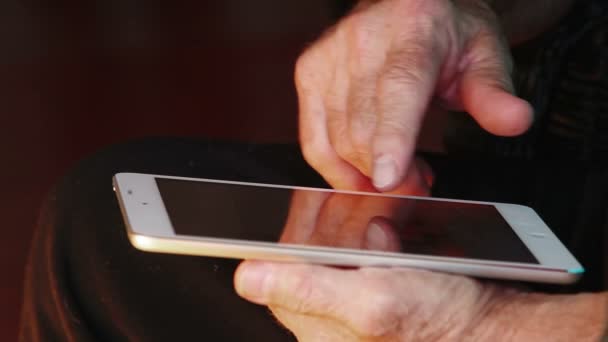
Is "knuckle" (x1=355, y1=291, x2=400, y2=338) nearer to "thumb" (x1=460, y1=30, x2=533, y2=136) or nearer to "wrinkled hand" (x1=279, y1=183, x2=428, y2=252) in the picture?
"wrinkled hand" (x1=279, y1=183, x2=428, y2=252)

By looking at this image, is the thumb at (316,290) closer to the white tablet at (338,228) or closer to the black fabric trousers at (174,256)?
the white tablet at (338,228)

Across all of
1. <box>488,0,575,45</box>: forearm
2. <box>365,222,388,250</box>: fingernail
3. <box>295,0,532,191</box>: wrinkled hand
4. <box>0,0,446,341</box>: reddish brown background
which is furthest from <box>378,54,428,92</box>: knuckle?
<box>0,0,446,341</box>: reddish brown background

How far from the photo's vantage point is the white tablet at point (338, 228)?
1.63 feet

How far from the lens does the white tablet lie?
50 cm

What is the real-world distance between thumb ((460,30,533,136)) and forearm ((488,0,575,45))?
0.18 metres

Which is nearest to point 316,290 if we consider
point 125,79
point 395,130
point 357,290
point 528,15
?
point 357,290

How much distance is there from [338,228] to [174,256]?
0.17 metres

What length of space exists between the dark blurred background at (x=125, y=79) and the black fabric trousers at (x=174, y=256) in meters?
0.49

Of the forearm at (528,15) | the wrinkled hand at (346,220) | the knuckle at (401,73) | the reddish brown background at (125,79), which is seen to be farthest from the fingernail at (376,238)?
the reddish brown background at (125,79)

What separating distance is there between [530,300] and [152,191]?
0.30 m

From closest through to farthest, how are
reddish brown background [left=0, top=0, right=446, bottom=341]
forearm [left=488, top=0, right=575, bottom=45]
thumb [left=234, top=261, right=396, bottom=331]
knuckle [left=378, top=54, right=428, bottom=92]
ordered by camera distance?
thumb [left=234, top=261, right=396, bottom=331] < knuckle [left=378, top=54, right=428, bottom=92] < forearm [left=488, top=0, right=575, bottom=45] < reddish brown background [left=0, top=0, right=446, bottom=341]

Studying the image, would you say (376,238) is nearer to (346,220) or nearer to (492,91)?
(346,220)

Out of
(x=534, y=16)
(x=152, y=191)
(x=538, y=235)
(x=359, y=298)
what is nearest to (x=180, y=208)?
(x=152, y=191)

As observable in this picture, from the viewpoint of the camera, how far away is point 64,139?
1.57m
